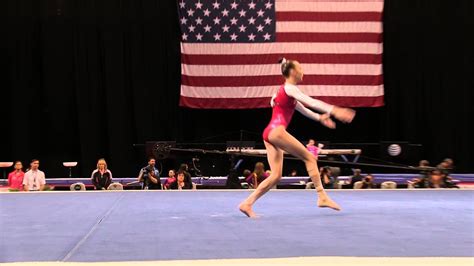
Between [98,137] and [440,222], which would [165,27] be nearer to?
[98,137]

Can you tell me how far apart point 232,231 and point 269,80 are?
840 cm

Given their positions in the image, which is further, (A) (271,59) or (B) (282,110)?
(A) (271,59)

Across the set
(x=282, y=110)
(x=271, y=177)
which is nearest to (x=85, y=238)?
(x=271, y=177)

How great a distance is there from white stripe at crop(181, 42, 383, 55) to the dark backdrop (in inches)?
29.3

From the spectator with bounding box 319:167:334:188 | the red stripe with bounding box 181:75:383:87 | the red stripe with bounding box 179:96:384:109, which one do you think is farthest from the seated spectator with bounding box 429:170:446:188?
the red stripe with bounding box 181:75:383:87

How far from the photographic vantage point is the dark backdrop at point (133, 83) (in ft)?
40.5

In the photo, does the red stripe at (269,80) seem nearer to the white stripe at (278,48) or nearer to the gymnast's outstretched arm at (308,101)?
the white stripe at (278,48)

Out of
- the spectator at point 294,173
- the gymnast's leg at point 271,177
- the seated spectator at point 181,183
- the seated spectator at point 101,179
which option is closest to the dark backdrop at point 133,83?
the spectator at point 294,173

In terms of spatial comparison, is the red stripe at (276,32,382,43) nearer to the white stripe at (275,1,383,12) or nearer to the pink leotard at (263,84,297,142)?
the white stripe at (275,1,383,12)

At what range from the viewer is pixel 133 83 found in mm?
12516

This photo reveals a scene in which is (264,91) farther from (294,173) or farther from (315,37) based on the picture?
(294,173)

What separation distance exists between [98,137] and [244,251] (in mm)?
9858

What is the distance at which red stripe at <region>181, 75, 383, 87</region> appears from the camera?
1198 centimetres

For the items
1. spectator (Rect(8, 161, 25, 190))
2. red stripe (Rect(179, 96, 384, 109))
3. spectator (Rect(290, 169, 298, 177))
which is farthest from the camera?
red stripe (Rect(179, 96, 384, 109))
